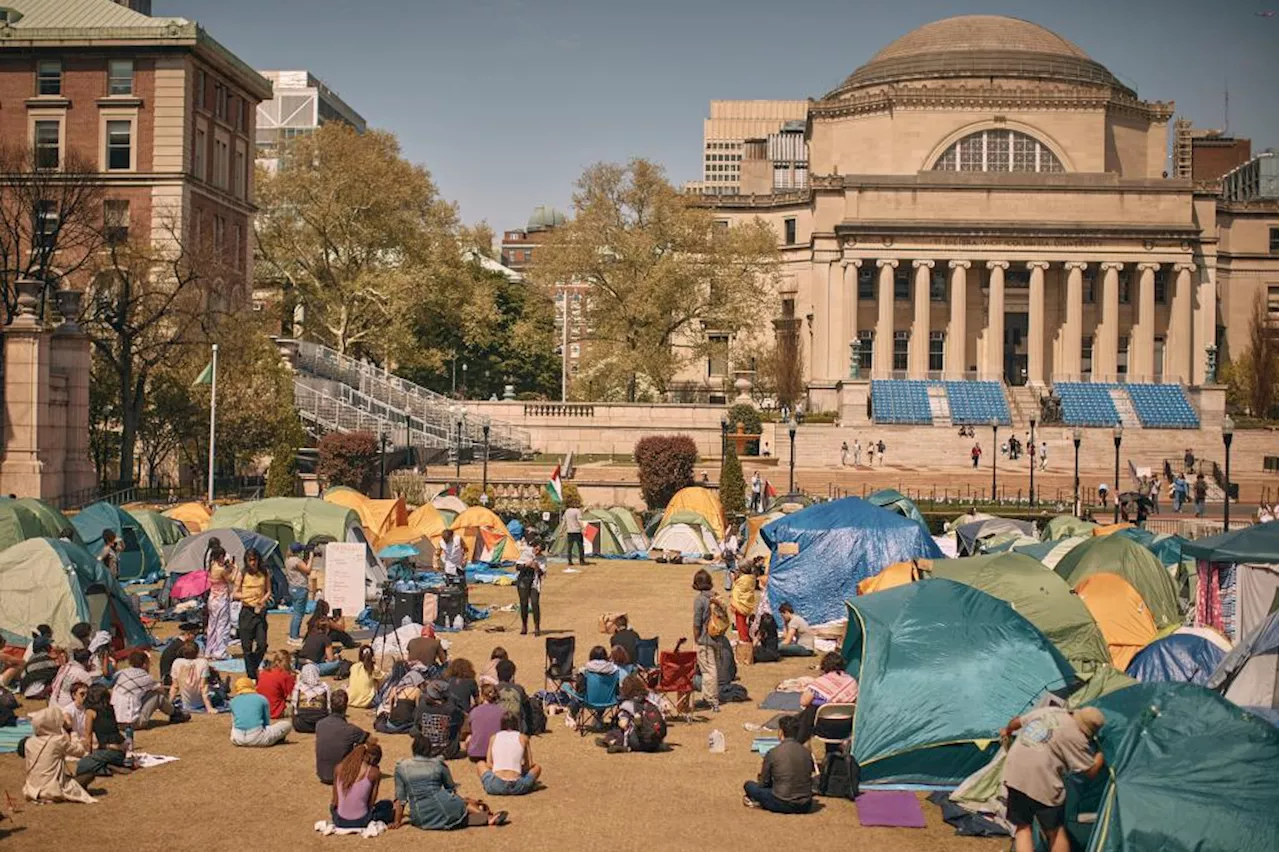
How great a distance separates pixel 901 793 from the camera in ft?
58.6

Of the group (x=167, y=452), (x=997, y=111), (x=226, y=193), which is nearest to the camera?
(x=167, y=452)

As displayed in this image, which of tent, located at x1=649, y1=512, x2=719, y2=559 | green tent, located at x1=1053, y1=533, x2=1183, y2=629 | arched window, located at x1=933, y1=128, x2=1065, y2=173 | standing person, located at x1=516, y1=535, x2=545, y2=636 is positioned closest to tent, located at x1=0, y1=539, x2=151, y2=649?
standing person, located at x1=516, y1=535, x2=545, y2=636

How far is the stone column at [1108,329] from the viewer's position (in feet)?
286

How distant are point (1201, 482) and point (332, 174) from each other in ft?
132

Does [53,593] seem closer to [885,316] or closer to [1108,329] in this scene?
[885,316]

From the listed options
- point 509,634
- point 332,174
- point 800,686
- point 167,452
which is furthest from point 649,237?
point 800,686

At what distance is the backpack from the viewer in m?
19.7

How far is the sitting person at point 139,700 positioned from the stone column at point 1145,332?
74.3m

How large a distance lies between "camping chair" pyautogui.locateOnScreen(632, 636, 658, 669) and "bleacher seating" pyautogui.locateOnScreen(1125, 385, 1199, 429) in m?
55.3

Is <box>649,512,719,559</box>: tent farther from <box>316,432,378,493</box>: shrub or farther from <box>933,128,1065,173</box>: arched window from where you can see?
<box>933,128,1065,173</box>: arched window

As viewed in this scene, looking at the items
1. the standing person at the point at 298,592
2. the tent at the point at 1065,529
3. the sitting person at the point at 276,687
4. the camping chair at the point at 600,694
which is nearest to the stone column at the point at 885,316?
the tent at the point at 1065,529

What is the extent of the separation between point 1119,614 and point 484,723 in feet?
35.4

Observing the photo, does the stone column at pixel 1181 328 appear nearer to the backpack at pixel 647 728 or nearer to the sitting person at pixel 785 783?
the backpack at pixel 647 728

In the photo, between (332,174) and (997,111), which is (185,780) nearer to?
(332,174)
